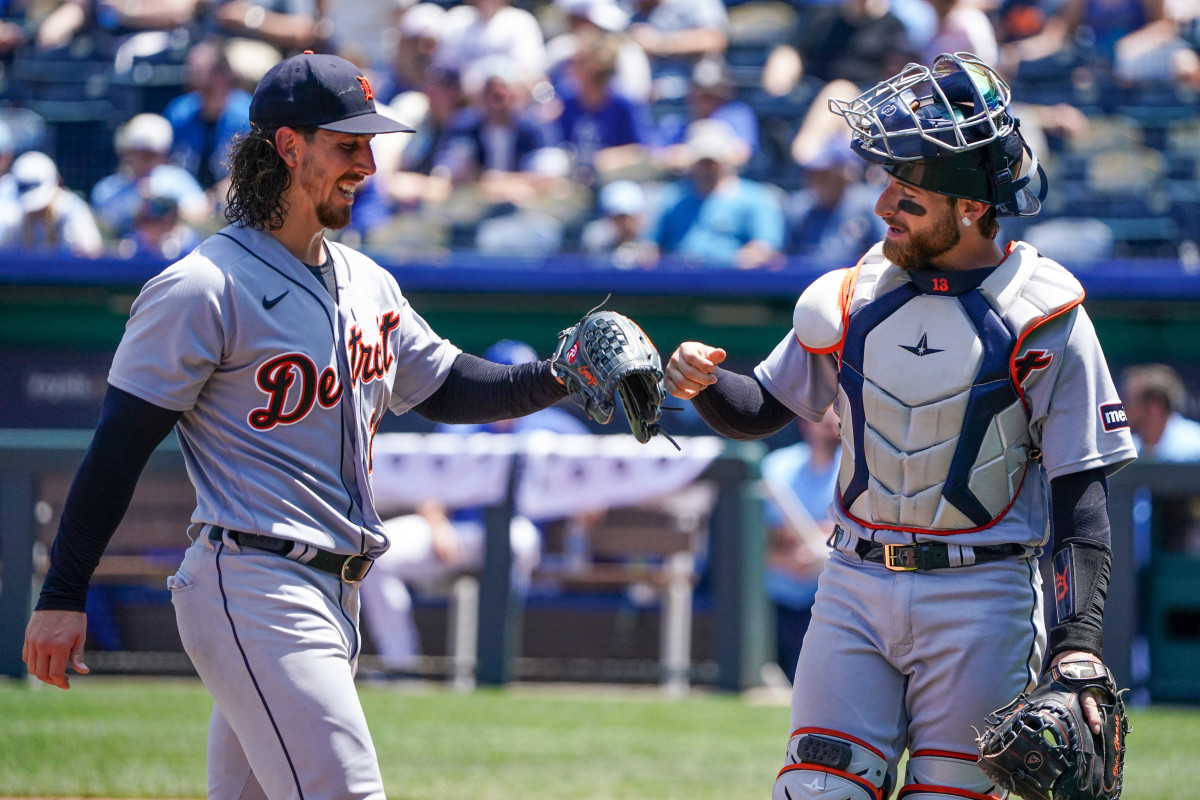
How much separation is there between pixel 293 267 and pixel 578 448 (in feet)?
15.1

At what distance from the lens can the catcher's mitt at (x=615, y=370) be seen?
3023 millimetres

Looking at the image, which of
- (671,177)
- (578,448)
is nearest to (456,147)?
(671,177)

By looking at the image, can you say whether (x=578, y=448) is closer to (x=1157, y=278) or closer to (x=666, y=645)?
(x=666, y=645)

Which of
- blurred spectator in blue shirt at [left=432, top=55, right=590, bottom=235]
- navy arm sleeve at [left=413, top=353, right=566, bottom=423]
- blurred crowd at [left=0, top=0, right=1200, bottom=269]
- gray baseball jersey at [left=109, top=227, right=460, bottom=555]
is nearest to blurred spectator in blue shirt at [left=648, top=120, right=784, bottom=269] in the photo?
blurred crowd at [left=0, top=0, right=1200, bottom=269]

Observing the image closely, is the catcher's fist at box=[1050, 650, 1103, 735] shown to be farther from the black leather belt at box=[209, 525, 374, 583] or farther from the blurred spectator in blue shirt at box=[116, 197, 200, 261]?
the blurred spectator in blue shirt at box=[116, 197, 200, 261]

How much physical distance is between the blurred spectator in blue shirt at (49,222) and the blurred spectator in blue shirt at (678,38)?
12.8 feet

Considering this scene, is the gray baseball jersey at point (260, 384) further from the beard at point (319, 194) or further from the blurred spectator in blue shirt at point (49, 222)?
the blurred spectator in blue shirt at point (49, 222)

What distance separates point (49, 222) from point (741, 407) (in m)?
7.51

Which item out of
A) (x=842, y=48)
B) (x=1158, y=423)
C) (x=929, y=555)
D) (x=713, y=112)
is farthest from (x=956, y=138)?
(x=842, y=48)

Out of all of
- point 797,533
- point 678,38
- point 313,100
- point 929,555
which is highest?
point 678,38

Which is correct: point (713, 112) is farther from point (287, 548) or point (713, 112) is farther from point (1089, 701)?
point (1089, 701)

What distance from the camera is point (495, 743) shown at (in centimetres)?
586

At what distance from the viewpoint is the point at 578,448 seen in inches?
294

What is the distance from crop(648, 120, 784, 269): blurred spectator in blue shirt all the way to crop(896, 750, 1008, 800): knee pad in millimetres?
5909
